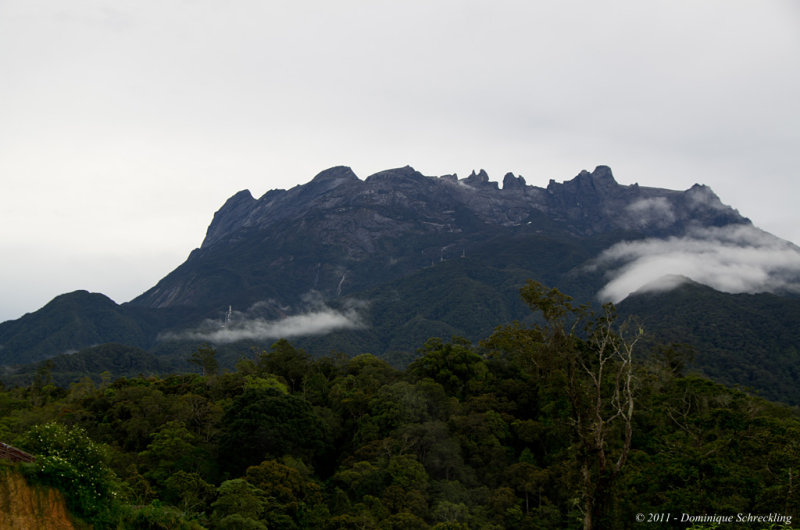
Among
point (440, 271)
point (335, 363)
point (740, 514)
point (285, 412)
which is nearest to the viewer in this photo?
point (740, 514)

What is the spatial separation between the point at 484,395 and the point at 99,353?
4097 inches

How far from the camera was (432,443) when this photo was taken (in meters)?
34.9

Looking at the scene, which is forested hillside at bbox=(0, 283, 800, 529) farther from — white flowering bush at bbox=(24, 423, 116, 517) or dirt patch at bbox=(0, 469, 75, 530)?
dirt patch at bbox=(0, 469, 75, 530)

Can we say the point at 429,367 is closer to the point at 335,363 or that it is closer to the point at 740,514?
the point at 335,363

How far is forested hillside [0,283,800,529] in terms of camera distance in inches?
720

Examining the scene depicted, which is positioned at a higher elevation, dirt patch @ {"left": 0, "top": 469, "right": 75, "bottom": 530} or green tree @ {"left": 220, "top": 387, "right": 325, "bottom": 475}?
dirt patch @ {"left": 0, "top": 469, "right": 75, "bottom": 530}

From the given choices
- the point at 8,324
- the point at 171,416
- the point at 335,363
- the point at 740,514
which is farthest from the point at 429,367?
the point at 8,324

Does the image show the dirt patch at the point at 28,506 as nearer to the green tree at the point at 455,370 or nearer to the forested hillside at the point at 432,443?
the forested hillside at the point at 432,443

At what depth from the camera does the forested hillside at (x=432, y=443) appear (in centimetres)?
1828

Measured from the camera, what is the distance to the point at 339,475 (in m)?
32.2

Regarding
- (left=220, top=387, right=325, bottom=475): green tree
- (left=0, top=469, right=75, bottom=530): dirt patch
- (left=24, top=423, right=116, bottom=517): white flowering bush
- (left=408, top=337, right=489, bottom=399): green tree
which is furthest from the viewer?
(left=408, top=337, right=489, bottom=399): green tree
